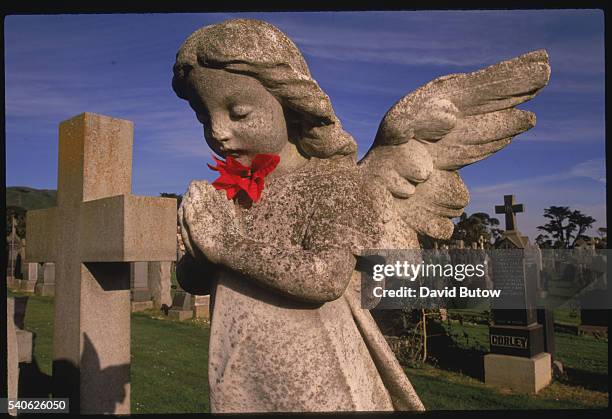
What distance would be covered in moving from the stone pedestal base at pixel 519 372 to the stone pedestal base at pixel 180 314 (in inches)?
257

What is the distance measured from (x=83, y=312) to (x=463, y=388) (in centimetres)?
509

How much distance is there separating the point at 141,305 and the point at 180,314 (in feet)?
5.70

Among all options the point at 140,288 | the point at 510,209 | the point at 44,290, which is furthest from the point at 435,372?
the point at 44,290

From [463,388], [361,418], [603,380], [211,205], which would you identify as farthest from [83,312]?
[603,380]

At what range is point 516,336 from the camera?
23.1ft

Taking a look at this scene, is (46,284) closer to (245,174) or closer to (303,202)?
(245,174)

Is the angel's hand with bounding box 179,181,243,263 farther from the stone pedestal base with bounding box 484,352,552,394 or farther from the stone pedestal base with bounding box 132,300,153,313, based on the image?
the stone pedestal base with bounding box 132,300,153,313

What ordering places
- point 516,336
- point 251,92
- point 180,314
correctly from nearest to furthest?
point 251,92 → point 516,336 → point 180,314

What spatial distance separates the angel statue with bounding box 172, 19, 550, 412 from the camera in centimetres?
160

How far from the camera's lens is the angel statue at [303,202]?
5.24 feet

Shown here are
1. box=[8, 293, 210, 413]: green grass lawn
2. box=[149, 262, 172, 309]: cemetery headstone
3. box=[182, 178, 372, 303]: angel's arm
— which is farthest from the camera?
box=[149, 262, 172, 309]: cemetery headstone

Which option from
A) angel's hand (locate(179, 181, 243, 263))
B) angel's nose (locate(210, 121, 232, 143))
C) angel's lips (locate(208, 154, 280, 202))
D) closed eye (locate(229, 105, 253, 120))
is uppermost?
closed eye (locate(229, 105, 253, 120))

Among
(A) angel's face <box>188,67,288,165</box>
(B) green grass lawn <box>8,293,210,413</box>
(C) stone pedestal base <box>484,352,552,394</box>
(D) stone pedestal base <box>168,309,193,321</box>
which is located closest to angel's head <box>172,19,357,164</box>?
(A) angel's face <box>188,67,288,165</box>

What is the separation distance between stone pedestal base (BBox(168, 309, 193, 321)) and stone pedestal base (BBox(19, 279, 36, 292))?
22.7ft
